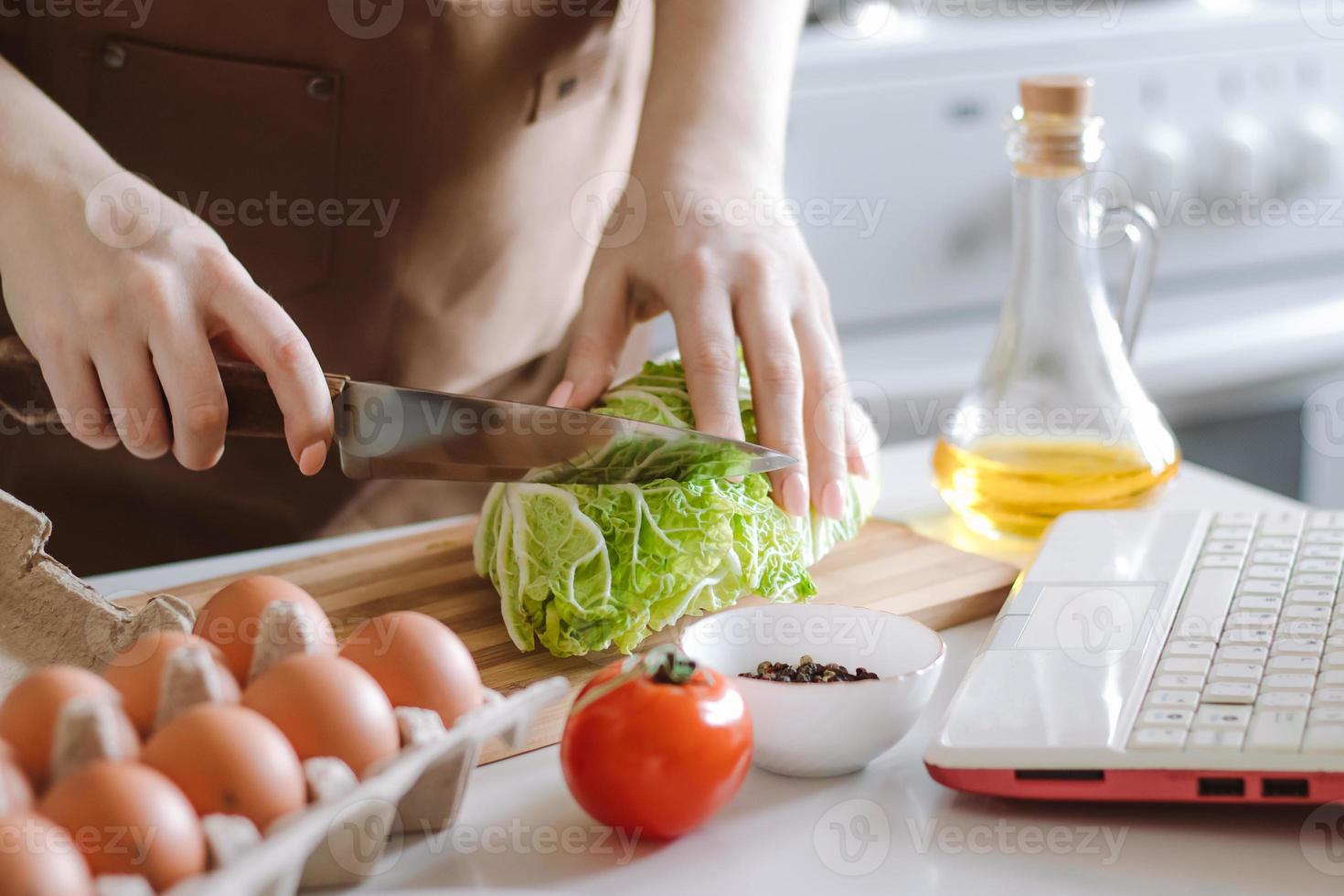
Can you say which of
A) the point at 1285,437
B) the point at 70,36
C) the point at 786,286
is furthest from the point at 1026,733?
the point at 1285,437

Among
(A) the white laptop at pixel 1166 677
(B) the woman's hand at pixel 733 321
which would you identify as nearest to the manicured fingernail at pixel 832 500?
(B) the woman's hand at pixel 733 321

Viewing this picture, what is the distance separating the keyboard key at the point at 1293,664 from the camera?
2.68ft

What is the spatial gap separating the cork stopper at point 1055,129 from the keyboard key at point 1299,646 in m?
0.50

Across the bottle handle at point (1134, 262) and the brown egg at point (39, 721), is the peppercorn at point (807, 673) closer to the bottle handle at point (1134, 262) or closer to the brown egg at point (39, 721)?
the brown egg at point (39, 721)

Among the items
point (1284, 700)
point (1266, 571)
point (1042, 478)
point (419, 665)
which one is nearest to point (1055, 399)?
point (1042, 478)

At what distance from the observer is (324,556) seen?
4.07ft

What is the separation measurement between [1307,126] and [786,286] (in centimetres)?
204

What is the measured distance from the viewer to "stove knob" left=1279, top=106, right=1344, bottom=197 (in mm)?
2717

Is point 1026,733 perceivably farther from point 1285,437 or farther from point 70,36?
point 1285,437

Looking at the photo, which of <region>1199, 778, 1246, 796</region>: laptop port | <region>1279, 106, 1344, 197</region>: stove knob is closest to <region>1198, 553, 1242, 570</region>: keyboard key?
<region>1199, 778, 1246, 796</region>: laptop port

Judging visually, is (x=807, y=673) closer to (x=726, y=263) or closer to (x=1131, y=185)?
(x=726, y=263)

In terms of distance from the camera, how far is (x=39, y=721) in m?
0.62

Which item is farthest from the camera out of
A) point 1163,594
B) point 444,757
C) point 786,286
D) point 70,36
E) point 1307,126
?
point 1307,126

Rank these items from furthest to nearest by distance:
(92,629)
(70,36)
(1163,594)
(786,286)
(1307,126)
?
(1307,126) < (70,36) < (786,286) < (1163,594) < (92,629)
